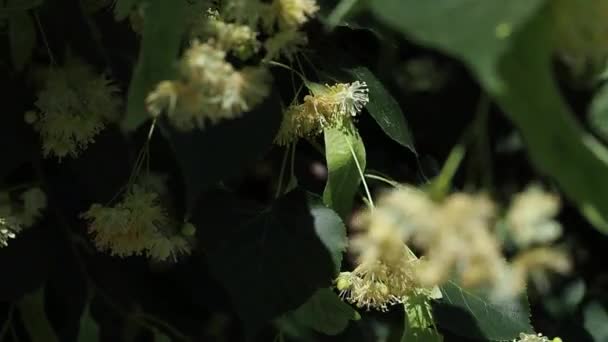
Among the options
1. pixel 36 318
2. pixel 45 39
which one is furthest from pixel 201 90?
pixel 36 318

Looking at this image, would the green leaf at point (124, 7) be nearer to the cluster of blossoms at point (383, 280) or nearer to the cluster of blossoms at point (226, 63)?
the cluster of blossoms at point (226, 63)

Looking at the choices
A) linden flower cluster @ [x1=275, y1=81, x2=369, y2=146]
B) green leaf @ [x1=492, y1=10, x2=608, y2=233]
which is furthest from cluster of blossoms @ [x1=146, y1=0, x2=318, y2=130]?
green leaf @ [x1=492, y1=10, x2=608, y2=233]

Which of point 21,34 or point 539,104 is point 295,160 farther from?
point 539,104

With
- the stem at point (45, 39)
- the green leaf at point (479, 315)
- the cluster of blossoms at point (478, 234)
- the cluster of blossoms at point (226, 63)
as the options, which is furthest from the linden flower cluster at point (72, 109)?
the cluster of blossoms at point (478, 234)

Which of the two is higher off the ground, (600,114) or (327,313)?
(600,114)

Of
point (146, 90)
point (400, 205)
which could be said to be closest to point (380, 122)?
point (146, 90)

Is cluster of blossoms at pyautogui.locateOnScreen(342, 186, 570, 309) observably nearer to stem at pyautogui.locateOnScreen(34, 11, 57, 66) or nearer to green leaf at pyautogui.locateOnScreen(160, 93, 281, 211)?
green leaf at pyautogui.locateOnScreen(160, 93, 281, 211)

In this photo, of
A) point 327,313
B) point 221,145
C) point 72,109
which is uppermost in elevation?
point 221,145
